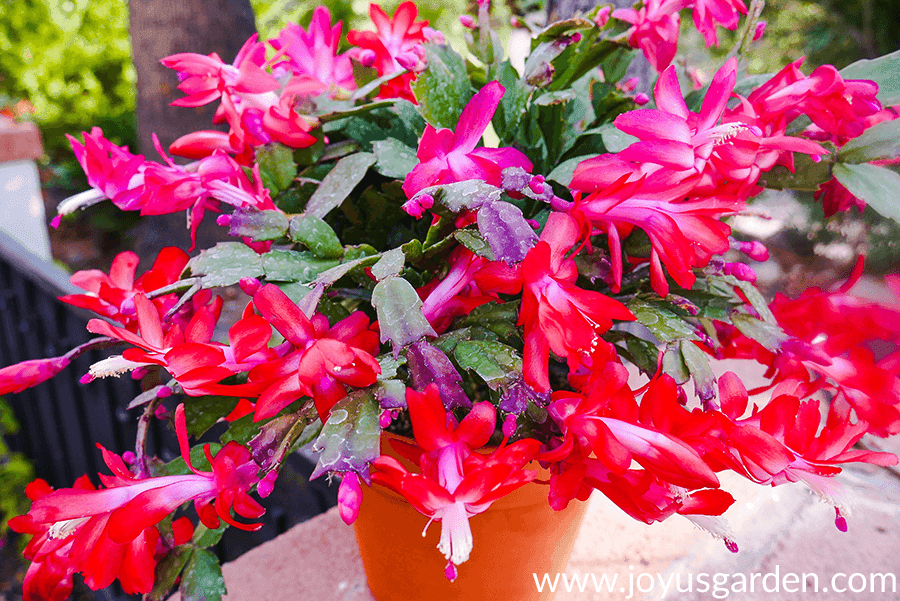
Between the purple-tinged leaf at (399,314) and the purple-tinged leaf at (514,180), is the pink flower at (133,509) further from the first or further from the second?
the purple-tinged leaf at (514,180)

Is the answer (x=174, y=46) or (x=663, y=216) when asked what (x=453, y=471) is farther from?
(x=174, y=46)

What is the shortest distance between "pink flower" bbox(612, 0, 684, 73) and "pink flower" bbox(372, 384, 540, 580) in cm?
31

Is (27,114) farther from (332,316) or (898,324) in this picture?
(898,324)

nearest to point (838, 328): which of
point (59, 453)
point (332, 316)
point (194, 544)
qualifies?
point (332, 316)

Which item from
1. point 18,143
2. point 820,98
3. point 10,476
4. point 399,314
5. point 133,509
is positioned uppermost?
point 820,98

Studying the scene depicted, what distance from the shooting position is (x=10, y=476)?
152cm

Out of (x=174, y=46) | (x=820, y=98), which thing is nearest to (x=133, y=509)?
(x=820, y=98)

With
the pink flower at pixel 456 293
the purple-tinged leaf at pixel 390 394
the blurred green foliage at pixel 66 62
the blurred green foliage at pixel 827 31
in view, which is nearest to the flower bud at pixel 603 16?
the pink flower at pixel 456 293

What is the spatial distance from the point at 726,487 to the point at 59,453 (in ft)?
4.93

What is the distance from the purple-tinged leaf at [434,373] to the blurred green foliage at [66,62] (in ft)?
11.9

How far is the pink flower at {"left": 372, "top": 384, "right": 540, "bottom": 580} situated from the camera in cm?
28

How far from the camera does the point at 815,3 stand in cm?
245

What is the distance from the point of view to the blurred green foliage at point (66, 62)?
3.26 meters

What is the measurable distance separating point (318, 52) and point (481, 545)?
16.8 inches
